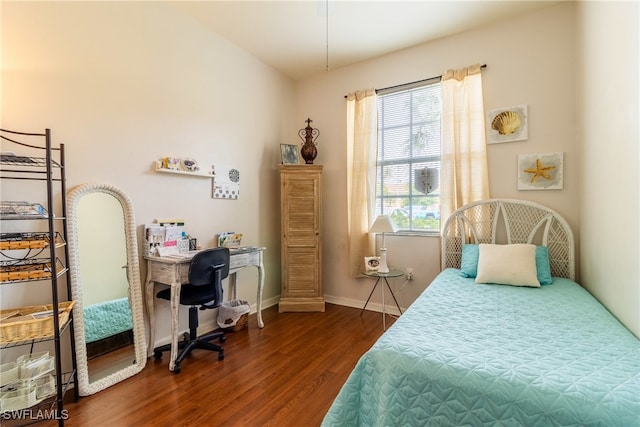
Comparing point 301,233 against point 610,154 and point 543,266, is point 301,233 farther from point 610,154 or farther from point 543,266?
point 610,154

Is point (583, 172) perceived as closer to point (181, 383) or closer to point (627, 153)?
point (627, 153)

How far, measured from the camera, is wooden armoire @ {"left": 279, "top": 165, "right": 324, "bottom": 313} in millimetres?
3365

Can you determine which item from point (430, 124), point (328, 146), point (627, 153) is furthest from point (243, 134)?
point (627, 153)

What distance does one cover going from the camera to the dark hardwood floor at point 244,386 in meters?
1.63

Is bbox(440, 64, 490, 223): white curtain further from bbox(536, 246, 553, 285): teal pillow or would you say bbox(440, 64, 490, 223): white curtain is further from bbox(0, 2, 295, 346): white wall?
bbox(0, 2, 295, 346): white wall

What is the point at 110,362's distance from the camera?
203 cm

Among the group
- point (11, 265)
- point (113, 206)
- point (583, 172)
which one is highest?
point (583, 172)

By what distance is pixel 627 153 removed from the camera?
1505 mm

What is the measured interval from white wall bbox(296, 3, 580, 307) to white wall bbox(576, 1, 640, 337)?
18 centimetres

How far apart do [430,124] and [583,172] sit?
1353 mm

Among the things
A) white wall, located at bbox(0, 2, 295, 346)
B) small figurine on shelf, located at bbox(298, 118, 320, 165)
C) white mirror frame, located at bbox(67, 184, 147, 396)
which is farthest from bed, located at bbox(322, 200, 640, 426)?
small figurine on shelf, located at bbox(298, 118, 320, 165)

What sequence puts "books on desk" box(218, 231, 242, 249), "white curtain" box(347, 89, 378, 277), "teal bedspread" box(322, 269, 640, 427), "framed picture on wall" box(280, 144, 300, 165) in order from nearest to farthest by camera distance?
"teal bedspread" box(322, 269, 640, 427) < "books on desk" box(218, 231, 242, 249) < "white curtain" box(347, 89, 378, 277) < "framed picture on wall" box(280, 144, 300, 165)

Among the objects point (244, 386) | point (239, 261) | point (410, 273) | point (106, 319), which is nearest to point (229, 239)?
point (239, 261)

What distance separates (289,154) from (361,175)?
2.91ft
